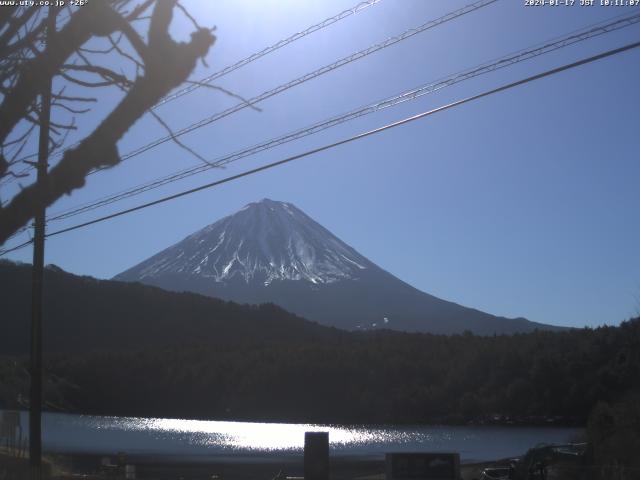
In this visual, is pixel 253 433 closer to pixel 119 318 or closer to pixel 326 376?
pixel 326 376

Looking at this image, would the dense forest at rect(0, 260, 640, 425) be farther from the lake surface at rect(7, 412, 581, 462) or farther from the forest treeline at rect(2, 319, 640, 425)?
the lake surface at rect(7, 412, 581, 462)

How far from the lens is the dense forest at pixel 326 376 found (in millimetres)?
68625

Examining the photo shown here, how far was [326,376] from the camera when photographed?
3521 inches

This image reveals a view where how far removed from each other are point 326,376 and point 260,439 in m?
21.0

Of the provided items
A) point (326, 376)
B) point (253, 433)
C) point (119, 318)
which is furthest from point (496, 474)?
point (119, 318)

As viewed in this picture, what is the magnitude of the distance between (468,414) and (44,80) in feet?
243

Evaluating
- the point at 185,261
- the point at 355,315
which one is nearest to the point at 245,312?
the point at 185,261

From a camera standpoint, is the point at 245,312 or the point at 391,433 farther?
the point at 245,312

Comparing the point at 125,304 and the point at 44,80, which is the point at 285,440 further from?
the point at 44,80

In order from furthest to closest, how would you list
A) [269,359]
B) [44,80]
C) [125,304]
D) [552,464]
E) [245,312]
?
[245,312] < [125,304] < [269,359] < [552,464] < [44,80]

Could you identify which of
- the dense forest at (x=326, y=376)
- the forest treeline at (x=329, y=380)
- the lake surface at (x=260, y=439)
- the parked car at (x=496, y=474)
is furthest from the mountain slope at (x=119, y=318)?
the parked car at (x=496, y=474)

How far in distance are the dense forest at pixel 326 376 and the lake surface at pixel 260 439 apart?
2.56 m

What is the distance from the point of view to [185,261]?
592 ft

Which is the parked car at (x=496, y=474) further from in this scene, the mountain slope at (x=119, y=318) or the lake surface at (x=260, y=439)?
the mountain slope at (x=119, y=318)
